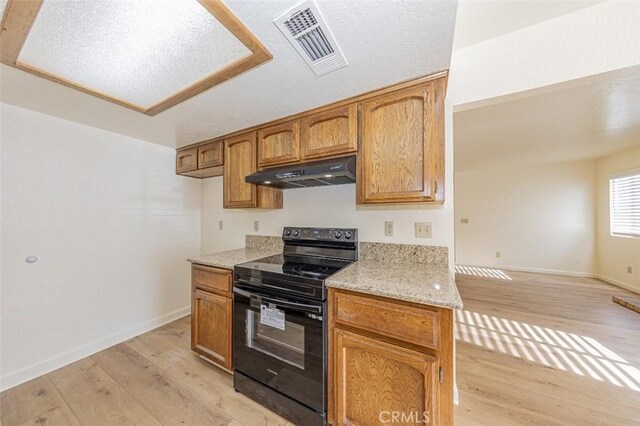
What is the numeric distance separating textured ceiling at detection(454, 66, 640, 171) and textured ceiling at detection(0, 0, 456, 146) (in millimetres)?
885

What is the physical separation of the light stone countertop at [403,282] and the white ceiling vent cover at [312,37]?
4.13ft

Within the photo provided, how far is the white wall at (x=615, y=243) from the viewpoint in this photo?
3.91m

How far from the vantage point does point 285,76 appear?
56.6 inches

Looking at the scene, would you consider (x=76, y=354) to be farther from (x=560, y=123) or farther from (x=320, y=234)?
(x=560, y=123)

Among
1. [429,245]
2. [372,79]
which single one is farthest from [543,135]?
[372,79]

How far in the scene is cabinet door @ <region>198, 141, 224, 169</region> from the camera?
2.48 m

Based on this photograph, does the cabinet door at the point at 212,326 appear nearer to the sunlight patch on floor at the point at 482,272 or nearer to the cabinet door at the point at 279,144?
the cabinet door at the point at 279,144

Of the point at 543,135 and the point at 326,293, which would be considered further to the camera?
the point at 543,135

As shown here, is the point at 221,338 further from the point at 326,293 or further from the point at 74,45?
the point at 74,45

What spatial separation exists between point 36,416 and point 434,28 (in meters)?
3.35

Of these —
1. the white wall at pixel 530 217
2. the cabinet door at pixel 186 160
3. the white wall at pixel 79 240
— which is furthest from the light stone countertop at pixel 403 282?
the white wall at pixel 530 217

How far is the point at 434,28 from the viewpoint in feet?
3.54

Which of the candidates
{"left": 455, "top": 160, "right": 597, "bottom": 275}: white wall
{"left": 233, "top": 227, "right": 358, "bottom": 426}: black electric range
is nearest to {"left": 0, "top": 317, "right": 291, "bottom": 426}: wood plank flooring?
{"left": 233, "top": 227, "right": 358, "bottom": 426}: black electric range

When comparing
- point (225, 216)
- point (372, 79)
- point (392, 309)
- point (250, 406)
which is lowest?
point (250, 406)
